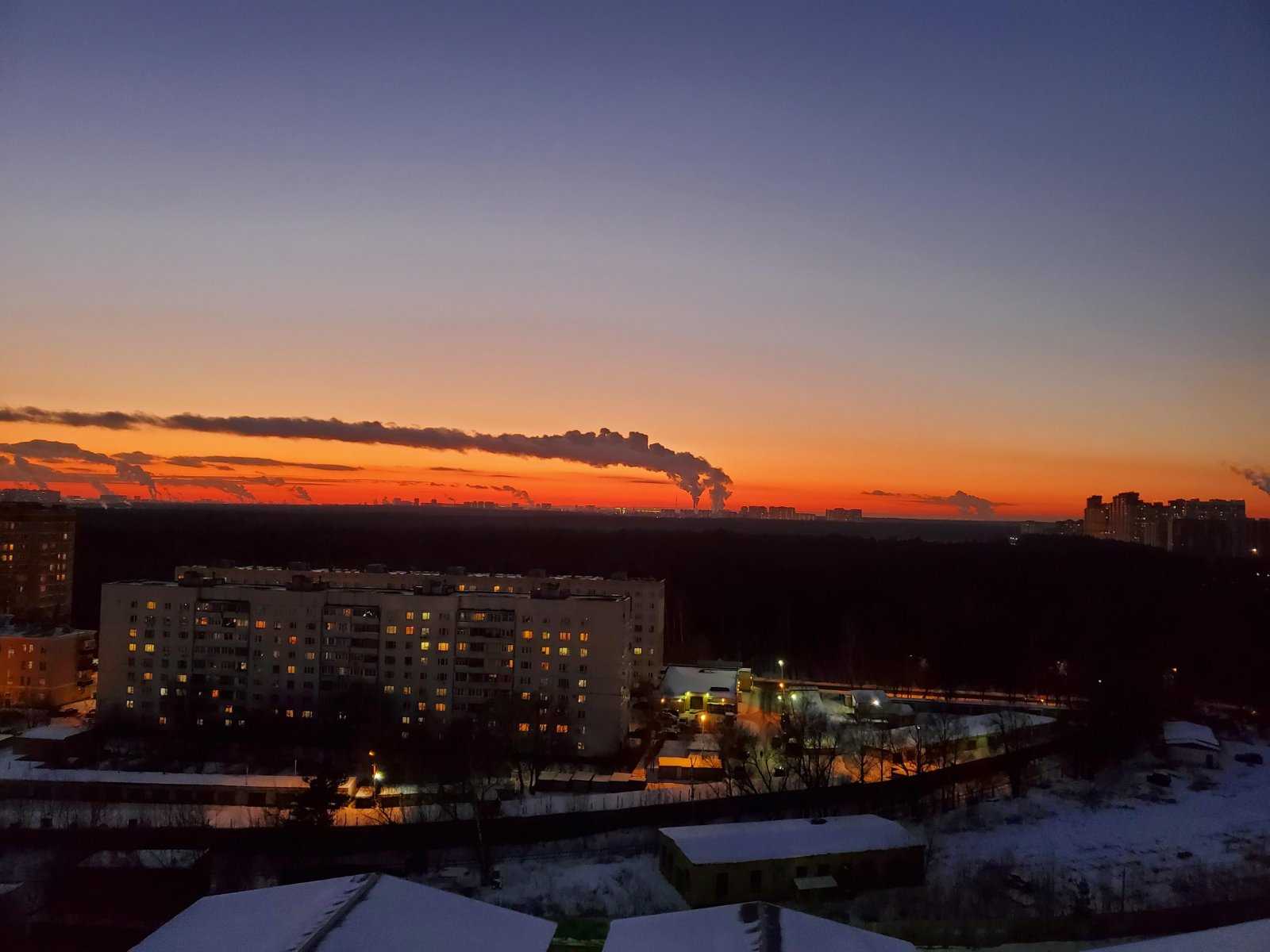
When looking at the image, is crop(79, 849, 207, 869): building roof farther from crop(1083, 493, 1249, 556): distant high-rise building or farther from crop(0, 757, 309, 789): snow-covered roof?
crop(1083, 493, 1249, 556): distant high-rise building

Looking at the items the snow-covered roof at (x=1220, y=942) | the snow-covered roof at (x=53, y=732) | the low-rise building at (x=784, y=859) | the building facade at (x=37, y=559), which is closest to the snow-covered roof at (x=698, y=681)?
the low-rise building at (x=784, y=859)

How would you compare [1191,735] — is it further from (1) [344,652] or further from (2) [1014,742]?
(1) [344,652]

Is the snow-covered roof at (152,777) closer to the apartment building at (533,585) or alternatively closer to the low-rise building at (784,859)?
the low-rise building at (784,859)

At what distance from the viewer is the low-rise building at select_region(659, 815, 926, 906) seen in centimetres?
862

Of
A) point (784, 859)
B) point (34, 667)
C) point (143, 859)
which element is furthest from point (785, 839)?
point (34, 667)

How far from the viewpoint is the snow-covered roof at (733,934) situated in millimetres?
6133

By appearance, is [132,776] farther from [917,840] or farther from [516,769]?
[917,840]

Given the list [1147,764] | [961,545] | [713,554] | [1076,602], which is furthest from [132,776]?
[961,545]

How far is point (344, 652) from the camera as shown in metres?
15.0

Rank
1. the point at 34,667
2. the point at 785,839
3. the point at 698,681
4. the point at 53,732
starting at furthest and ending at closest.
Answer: the point at 698,681 → the point at 34,667 → the point at 53,732 → the point at 785,839

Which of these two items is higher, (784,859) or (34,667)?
(34,667)

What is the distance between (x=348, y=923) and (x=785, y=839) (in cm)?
493

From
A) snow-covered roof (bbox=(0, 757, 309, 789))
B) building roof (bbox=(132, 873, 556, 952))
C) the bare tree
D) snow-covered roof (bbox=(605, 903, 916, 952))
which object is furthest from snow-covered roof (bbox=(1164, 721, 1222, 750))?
snow-covered roof (bbox=(0, 757, 309, 789))

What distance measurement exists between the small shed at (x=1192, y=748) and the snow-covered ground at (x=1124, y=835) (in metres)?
0.33
